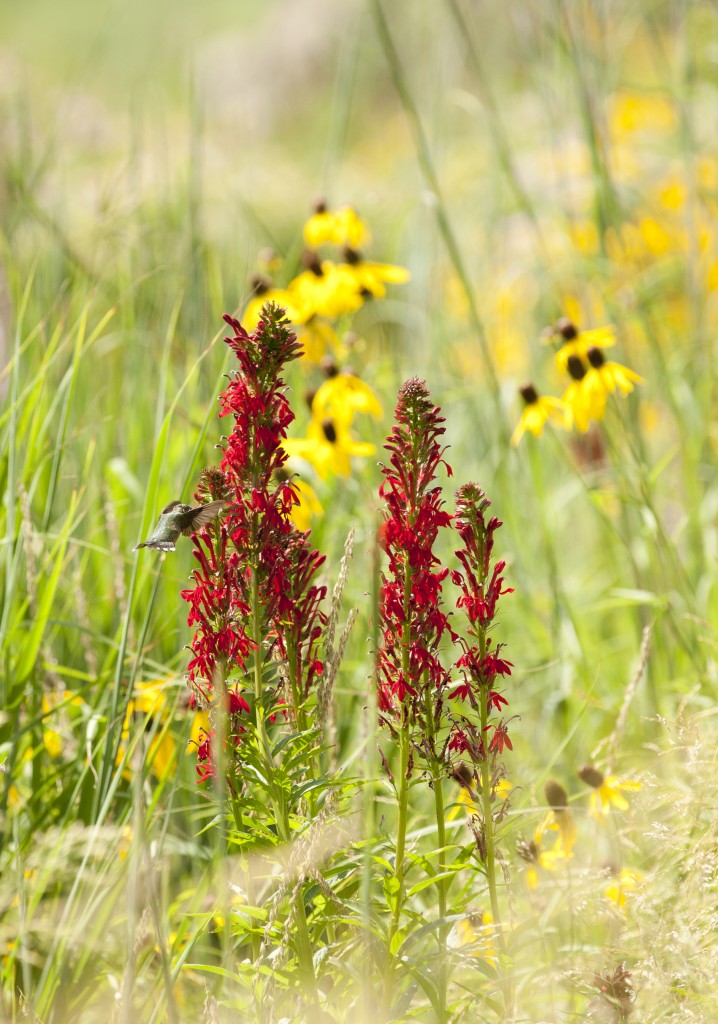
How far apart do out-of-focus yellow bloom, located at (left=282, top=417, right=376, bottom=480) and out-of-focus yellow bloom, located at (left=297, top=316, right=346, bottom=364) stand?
0.32 meters

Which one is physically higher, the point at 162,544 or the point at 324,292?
the point at 324,292

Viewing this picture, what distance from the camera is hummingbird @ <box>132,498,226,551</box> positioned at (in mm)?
1145

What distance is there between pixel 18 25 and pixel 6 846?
22.0m

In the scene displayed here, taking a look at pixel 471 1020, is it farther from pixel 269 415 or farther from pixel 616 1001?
pixel 269 415

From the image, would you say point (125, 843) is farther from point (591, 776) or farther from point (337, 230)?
point (337, 230)

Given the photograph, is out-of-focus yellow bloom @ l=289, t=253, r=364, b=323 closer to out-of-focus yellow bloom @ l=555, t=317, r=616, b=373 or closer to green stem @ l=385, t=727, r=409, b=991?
out-of-focus yellow bloom @ l=555, t=317, r=616, b=373

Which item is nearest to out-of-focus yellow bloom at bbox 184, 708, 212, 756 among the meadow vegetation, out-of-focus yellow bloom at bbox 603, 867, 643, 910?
the meadow vegetation

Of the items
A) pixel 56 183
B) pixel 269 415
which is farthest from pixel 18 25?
pixel 269 415

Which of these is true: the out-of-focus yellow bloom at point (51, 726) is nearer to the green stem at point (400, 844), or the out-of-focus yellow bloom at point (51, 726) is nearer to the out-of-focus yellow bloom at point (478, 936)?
the out-of-focus yellow bloom at point (478, 936)

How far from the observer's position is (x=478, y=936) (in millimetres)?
1497

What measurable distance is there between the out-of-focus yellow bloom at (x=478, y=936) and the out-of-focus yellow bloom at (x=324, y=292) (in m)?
1.41

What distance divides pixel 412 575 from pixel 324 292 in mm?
1508

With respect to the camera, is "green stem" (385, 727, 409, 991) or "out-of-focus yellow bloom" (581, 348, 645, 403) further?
"out-of-focus yellow bloom" (581, 348, 645, 403)

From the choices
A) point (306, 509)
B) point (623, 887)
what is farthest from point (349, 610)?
point (623, 887)
